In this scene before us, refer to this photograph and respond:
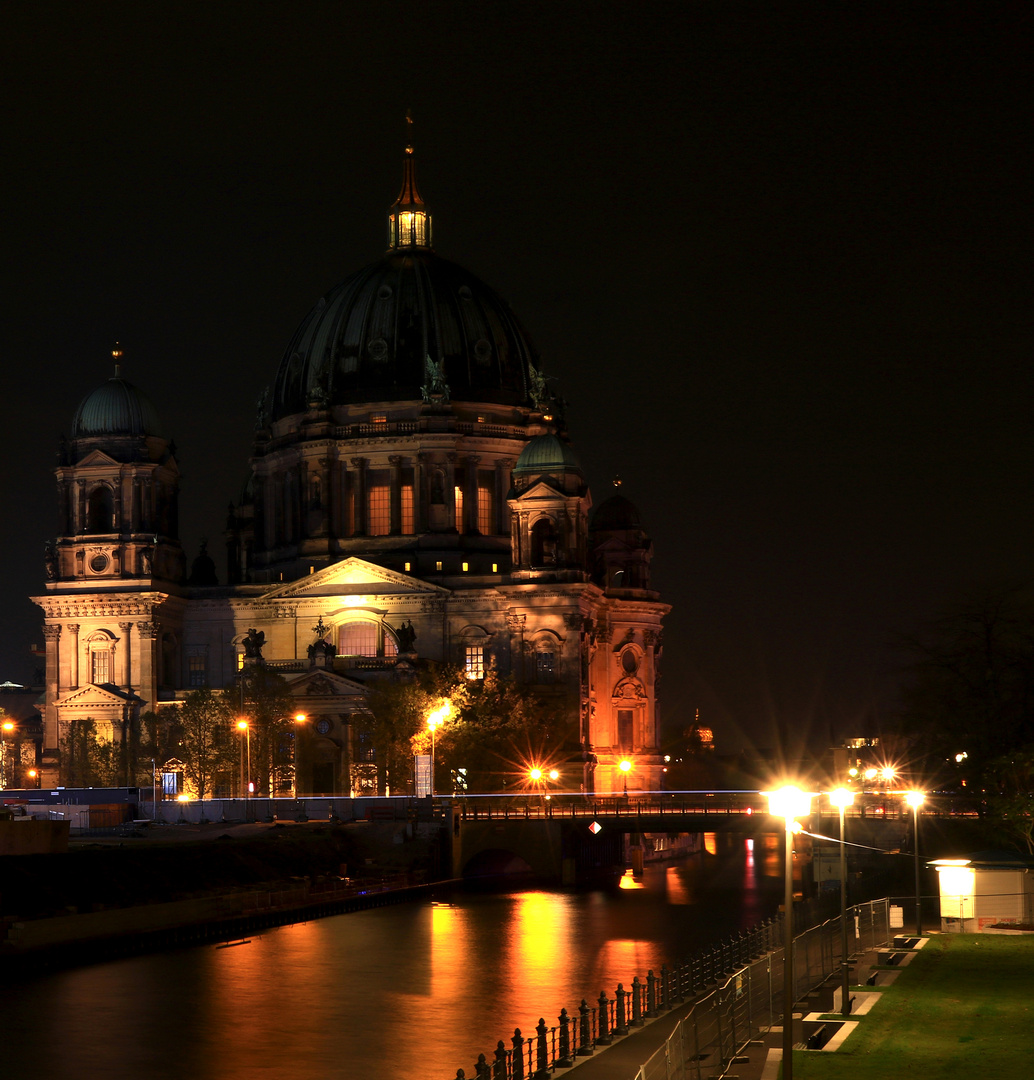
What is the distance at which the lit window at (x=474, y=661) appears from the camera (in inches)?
5172

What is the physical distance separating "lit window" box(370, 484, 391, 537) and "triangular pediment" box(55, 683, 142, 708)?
21.8 metres

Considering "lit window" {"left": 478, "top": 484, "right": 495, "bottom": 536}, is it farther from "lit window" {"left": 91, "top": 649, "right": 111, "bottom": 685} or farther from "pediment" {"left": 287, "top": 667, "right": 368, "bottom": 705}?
"lit window" {"left": 91, "top": 649, "right": 111, "bottom": 685}

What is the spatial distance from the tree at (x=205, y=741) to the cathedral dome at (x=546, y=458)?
26.1 metres

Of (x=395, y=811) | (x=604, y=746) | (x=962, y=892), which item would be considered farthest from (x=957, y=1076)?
(x=604, y=746)

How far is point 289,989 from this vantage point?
62.0 meters

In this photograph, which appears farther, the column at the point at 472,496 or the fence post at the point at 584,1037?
the column at the point at 472,496

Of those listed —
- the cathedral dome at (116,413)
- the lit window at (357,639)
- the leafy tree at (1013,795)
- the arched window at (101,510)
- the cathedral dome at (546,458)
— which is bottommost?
the leafy tree at (1013,795)

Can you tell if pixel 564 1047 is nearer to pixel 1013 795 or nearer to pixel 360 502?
pixel 1013 795

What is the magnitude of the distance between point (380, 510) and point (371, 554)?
13.2ft

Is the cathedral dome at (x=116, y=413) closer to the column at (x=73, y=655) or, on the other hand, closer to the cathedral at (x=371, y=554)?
the cathedral at (x=371, y=554)

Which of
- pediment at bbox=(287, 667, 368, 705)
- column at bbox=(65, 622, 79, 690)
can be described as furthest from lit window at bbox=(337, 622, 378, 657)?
column at bbox=(65, 622, 79, 690)

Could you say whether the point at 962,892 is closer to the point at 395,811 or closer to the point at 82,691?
the point at 395,811

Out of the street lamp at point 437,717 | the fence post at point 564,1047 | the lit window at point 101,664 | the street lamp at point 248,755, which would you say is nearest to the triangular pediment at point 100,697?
the lit window at point 101,664

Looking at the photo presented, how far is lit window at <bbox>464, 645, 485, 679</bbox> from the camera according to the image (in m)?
131
